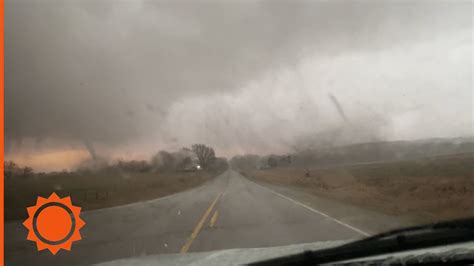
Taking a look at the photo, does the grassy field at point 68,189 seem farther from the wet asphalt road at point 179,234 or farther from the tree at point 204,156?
the tree at point 204,156

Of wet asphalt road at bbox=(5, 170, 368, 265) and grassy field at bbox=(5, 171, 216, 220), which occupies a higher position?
grassy field at bbox=(5, 171, 216, 220)

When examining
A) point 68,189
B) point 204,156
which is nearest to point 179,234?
point 68,189

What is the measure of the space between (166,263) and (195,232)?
6.57 meters

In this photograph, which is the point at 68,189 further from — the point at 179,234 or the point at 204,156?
the point at 204,156

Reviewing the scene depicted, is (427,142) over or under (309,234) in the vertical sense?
over

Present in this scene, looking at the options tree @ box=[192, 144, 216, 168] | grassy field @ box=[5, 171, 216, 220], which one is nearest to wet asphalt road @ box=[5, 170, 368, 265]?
grassy field @ box=[5, 171, 216, 220]

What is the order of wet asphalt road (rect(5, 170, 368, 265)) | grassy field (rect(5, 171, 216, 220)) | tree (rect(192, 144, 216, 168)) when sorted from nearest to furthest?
wet asphalt road (rect(5, 170, 368, 265))
grassy field (rect(5, 171, 216, 220))
tree (rect(192, 144, 216, 168))

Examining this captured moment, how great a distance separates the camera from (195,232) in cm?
1142

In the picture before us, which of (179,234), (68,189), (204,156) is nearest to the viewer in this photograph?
(179,234)

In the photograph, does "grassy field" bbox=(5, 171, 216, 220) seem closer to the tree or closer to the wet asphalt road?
the wet asphalt road

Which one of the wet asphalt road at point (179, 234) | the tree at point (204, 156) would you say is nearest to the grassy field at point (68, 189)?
the wet asphalt road at point (179, 234)

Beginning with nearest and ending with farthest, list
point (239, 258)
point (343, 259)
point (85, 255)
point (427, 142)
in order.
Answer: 1. point (343, 259)
2. point (239, 258)
3. point (85, 255)
4. point (427, 142)

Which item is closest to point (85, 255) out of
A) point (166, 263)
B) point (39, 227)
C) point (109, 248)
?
point (109, 248)

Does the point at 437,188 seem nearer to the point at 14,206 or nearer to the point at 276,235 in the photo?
the point at 276,235
